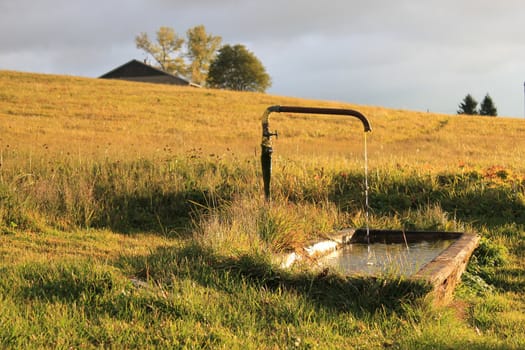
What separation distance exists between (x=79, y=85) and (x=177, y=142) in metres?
20.0

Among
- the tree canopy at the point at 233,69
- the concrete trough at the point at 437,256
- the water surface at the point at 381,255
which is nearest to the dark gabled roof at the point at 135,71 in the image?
the tree canopy at the point at 233,69

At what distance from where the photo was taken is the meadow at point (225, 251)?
4219 millimetres

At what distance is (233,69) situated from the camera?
6619 cm

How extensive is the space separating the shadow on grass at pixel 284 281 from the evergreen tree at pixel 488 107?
5048 cm

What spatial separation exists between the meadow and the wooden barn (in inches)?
1642

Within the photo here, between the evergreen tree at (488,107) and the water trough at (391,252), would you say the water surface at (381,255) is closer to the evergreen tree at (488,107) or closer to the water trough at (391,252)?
the water trough at (391,252)

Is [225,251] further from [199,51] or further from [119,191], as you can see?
[199,51]

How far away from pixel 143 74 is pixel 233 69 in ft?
32.5

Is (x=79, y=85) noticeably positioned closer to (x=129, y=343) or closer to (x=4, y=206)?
(x=4, y=206)

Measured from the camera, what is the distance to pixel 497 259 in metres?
7.08

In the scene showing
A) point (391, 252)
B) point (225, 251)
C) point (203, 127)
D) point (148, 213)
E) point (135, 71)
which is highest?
point (135, 71)

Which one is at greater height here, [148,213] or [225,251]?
[225,251]

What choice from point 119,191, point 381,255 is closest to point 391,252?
point 381,255

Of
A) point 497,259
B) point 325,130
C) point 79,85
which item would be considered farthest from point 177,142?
point 79,85
